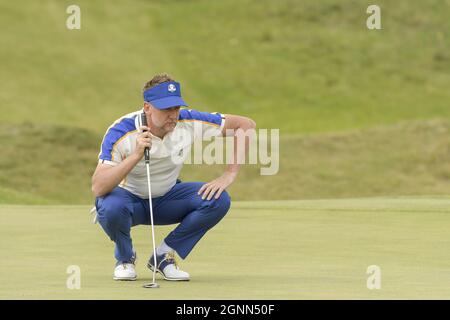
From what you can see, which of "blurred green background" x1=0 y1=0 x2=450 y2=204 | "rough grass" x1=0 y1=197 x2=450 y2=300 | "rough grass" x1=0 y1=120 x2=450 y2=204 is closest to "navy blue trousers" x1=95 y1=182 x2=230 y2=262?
"rough grass" x1=0 y1=197 x2=450 y2=300

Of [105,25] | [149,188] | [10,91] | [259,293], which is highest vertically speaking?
[105,25]

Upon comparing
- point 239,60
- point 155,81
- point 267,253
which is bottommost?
point 267,253

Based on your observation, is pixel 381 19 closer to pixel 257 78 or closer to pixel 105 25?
pixel 257 78

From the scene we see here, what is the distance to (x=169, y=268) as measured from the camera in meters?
8.02

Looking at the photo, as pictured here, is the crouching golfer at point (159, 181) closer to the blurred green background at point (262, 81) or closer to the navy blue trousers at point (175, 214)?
the navy blue trousers at point (175, 214)

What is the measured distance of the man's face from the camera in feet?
25.7

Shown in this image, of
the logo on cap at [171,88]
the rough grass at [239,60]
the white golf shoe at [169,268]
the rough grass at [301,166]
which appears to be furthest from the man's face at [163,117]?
the rough grass at [239,60]

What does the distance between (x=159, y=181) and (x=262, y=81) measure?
44.2 meters

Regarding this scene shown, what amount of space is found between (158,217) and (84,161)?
969 inches

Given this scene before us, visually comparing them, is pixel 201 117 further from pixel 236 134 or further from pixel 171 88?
pixel 171 88

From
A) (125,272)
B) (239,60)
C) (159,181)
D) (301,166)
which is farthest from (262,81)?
(125,272)

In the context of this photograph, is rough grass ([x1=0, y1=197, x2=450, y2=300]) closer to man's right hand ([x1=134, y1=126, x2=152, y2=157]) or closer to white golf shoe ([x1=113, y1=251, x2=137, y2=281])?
white golf shoe ([x1=113, y1=251, x2=137, y2=281])

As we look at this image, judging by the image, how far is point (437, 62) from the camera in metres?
54.5
